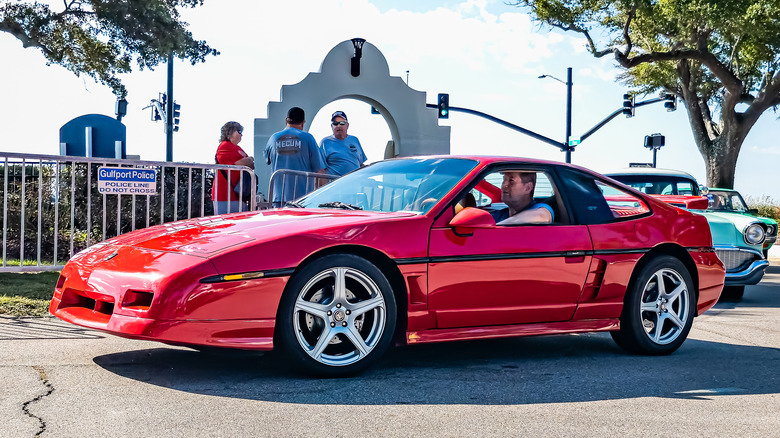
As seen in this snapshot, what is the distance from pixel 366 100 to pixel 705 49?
567 inches

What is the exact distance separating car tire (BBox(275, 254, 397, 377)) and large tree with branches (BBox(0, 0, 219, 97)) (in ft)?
56.5

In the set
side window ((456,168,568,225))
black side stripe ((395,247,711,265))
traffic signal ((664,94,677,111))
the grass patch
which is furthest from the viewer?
traffic signal ((664,94,677,111))

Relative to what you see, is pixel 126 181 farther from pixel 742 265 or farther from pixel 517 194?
pixel 742 265

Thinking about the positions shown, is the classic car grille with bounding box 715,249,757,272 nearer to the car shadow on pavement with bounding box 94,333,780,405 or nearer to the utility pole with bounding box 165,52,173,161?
the car shadow on pavement with bounding box 94,333,780,405

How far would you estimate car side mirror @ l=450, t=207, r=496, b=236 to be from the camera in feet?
17.7

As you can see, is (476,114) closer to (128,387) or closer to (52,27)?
(52,27)

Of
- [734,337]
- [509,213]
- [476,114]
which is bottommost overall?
[734,337]

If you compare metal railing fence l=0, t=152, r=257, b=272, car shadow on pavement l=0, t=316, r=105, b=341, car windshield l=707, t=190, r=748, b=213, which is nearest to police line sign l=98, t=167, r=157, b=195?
metal railing fence l=0, t=152, r=257, b=272

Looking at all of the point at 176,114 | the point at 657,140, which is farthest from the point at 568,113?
the point at 176,114

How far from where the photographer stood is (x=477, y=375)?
5.44 m

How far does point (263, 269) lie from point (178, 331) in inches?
21.2

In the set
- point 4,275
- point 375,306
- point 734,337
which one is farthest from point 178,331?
point 4,275

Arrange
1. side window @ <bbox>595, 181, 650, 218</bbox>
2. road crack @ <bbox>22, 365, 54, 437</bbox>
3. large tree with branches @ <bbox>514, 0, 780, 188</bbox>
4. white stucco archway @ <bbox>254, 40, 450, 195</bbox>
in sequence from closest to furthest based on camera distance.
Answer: road crack @ <bbox>22, 365, 54, 437</bbox> < side window @ <bbox>595, 181, 650, 218</bbox> < white stucco archway @ <bbox>254, 40, 450, 195</bbox> < large tree with branches @ <bbox>514, 0, 780, 188</bbox>

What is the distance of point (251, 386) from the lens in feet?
15.9
